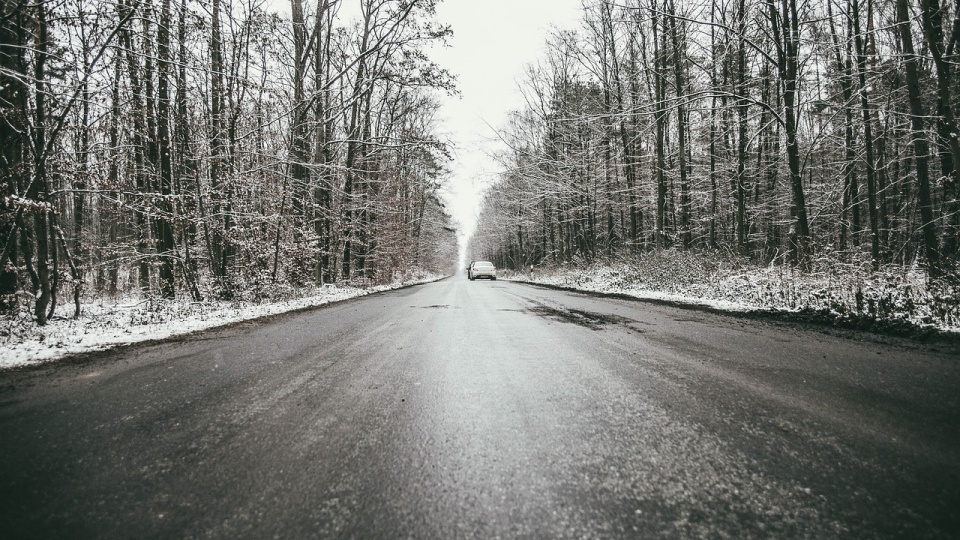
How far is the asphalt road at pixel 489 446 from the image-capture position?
4.42 ft

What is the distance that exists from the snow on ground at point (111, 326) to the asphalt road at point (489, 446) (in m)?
0.86

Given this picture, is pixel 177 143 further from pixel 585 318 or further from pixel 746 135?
pixel 746 135

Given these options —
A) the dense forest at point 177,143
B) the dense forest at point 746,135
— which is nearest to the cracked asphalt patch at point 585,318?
the dense forest at point 746,135

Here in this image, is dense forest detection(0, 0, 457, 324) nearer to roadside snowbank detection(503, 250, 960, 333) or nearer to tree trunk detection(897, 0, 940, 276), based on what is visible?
roadside snowbank detection(503, 250, 960, 333)

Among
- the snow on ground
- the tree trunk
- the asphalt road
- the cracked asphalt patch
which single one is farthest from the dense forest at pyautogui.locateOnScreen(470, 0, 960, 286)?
the snow on ground

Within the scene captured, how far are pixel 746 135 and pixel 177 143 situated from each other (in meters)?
19.3

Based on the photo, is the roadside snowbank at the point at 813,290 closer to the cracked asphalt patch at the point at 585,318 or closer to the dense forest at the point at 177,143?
the cracked asphalt patch at the point at 585,318

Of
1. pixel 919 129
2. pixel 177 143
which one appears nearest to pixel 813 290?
pixel 919 129

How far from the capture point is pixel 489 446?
6.28 ft

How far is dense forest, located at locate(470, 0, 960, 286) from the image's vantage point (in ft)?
33.8

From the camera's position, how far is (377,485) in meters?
1.58

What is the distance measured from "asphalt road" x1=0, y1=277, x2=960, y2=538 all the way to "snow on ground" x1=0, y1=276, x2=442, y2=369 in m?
0.86

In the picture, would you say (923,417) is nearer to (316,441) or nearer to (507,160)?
(316,441)

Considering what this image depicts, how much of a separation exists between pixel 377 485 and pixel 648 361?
287cm
